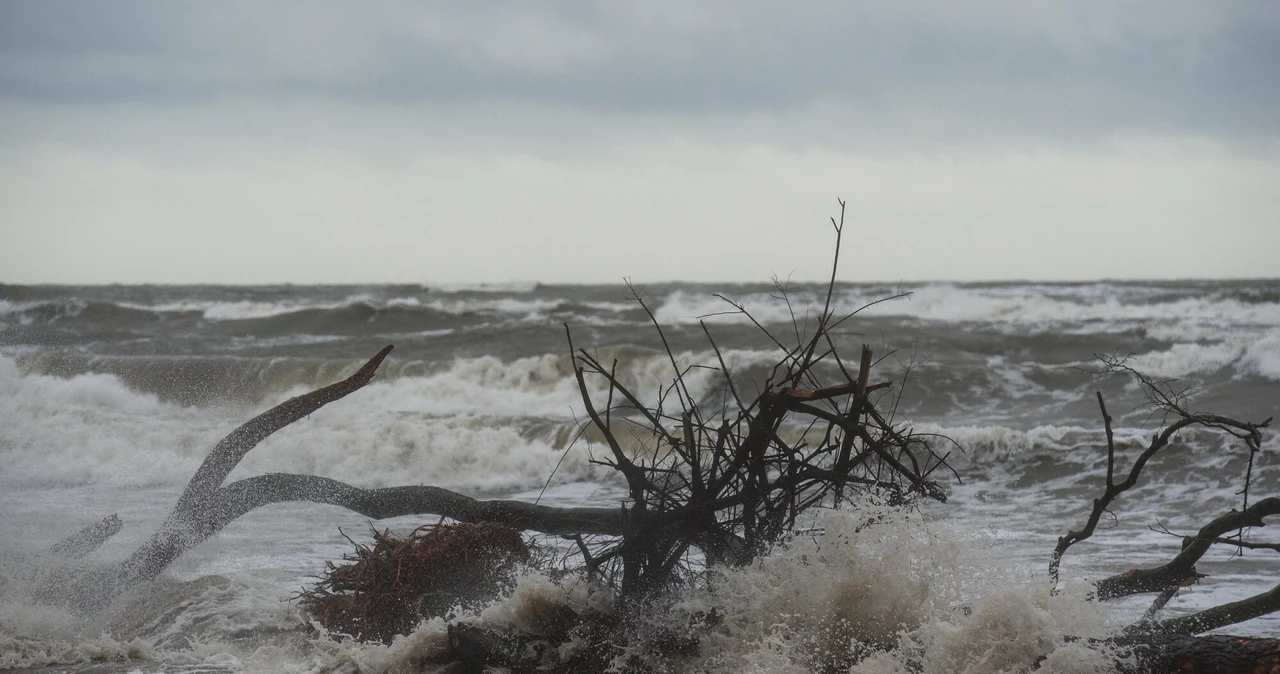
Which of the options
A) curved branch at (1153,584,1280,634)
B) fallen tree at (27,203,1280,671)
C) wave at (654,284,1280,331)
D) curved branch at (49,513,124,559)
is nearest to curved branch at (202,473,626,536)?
fallen tree at (27,203,1280,671)

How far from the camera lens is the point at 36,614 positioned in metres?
4.65

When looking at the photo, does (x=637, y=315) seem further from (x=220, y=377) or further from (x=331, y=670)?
(x=331, y=670)

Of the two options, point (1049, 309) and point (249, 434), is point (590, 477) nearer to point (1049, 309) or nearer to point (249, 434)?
point (249, 434)

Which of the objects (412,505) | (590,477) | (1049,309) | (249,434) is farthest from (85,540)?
(1049,309)

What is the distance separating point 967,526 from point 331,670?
5.26m

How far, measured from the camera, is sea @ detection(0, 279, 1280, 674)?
344 centimetres

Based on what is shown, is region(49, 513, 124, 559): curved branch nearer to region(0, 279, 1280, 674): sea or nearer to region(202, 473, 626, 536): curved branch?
region(0, 279, 1280, 674): sea

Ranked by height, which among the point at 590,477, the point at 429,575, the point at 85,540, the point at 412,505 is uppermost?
the point at 412,505

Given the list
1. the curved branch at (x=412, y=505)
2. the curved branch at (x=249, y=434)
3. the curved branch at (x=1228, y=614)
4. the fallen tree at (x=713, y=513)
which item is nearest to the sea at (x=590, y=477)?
the fallen tree at (x=713, y=513)

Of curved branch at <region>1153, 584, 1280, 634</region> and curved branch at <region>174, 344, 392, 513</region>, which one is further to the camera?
curved branch at <region>174, 344, 392, 513</region>

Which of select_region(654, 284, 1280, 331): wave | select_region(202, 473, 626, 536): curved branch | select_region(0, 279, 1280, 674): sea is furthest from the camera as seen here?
select_region(654, 284, 1280, 331): wave

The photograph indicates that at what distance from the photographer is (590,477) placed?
10555 millimetres

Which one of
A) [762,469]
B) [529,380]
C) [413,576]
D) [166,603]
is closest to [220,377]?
[529,380]

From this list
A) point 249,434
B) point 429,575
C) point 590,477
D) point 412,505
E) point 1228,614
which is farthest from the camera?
point 590,477
